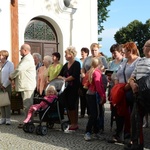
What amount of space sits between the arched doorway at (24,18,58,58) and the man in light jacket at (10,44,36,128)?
5.92m

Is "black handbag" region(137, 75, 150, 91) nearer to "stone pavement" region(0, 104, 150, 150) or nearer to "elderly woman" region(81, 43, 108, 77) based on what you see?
"stone pavement" region(0, 104, 150, 150)

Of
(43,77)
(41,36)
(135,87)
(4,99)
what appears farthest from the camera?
(41,36)

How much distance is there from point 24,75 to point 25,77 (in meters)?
0.05

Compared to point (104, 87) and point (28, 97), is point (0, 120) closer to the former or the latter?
point (28, 97)

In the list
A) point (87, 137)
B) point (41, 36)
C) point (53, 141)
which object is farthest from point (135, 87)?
point (41, 36)

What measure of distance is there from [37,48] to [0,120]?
19.9ft

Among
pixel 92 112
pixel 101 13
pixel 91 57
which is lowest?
pixel 92 112

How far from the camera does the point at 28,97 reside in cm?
781

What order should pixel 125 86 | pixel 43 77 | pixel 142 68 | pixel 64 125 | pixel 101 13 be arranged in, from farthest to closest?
pixel 101 13 → pixel 43 77 → pixel 64 125 → pixel 125 86 → pixel 142 68

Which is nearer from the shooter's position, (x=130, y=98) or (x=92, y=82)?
(x=130, y=98)

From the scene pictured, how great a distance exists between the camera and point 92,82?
6.52 metres

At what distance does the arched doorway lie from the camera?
1378 centimetres

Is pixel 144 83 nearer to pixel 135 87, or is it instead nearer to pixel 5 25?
pixel 135 87

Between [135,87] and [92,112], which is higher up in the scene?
[135,87]
